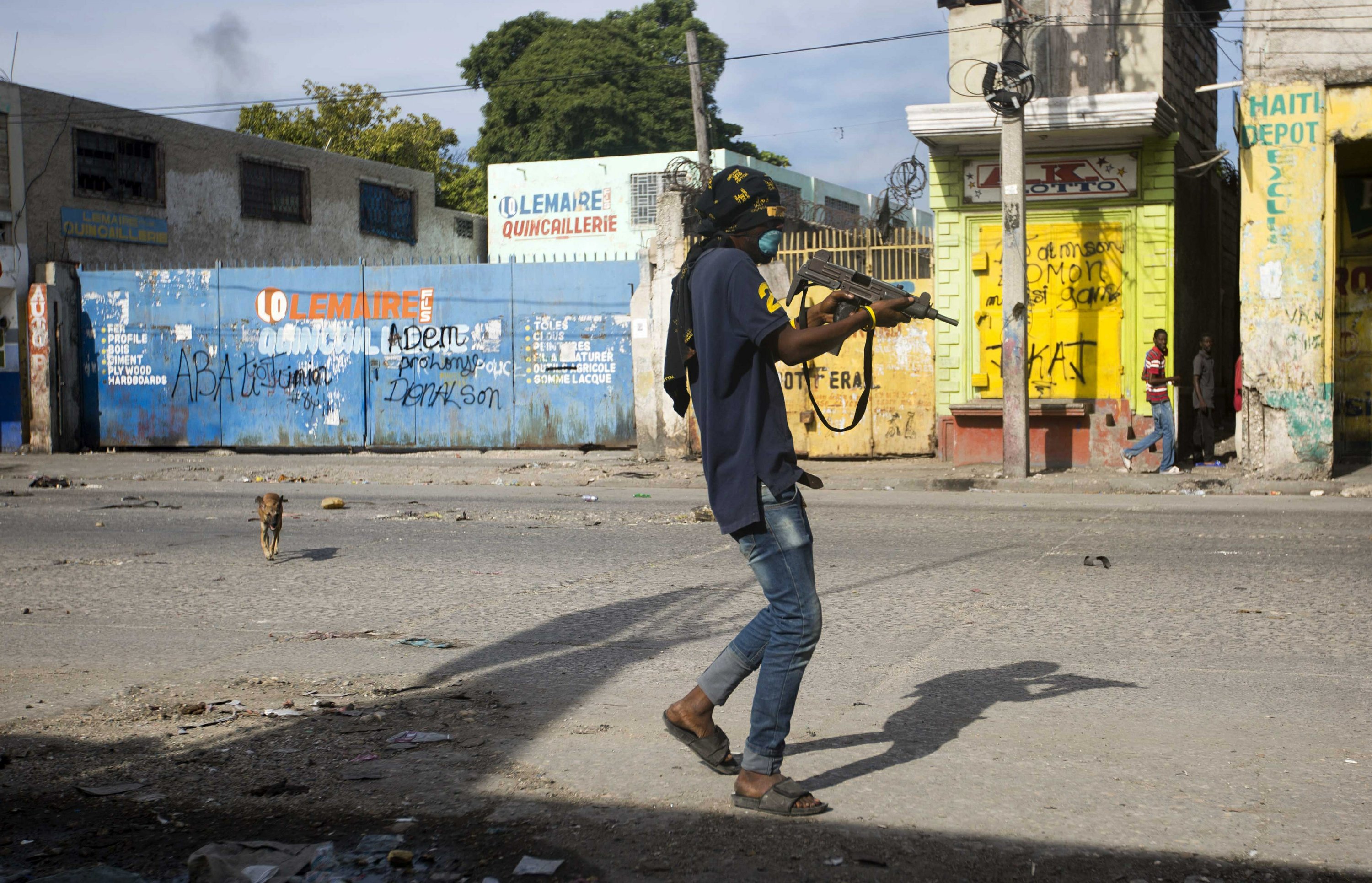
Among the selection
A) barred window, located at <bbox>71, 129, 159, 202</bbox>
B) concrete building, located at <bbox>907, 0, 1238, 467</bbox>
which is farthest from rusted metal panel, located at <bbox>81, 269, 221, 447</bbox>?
concrete building, located at <bbox>907, 0, 1238, 467</bbox>

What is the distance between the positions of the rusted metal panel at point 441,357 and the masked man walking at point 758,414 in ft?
49.0

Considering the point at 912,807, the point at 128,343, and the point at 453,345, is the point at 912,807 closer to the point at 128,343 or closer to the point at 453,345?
the point at 453,345

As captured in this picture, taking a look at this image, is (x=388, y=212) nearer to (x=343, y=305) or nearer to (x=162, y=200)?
(x=162, y=200)

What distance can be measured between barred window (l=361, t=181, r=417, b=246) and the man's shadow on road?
1051 inches

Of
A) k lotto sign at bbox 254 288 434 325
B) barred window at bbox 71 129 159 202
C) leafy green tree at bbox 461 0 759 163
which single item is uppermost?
leafy green tree at bbox 461 0 759 163

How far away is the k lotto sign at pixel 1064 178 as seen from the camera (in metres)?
15.1

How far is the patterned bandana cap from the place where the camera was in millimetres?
3744

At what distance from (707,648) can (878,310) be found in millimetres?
2604

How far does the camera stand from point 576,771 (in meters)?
4.04

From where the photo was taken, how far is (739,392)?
142 inches

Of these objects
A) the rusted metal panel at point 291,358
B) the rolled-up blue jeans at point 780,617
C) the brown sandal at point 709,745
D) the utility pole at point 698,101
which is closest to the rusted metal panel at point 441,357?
the rusted metal panel at point 291,358

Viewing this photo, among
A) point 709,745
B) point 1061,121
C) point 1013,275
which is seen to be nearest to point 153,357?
point 1013,275

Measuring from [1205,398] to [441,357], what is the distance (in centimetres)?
1089

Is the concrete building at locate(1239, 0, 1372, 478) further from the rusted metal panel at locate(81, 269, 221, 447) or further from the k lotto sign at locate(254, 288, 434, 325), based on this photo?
the rusted metal panel at locate(81, 269, 221, 447)
